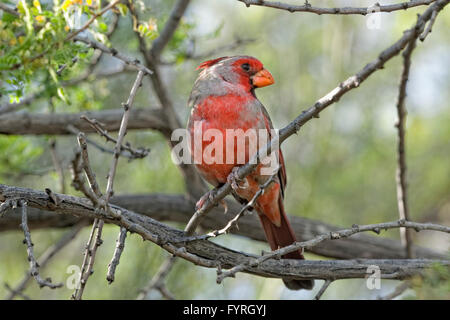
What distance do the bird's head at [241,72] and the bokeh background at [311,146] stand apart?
1656 millimetres

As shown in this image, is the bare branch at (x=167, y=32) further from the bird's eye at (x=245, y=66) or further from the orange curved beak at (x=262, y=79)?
the orange curved beak at (x=262, y=79)

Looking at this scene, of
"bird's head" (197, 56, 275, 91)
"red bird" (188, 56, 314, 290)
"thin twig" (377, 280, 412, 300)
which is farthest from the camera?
"bird's head" (197, 56, 275, 91)

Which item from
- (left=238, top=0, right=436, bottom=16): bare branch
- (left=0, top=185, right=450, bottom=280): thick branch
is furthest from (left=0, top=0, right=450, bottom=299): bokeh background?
(left=238, top=0, right=436, bottom=16): bare branch

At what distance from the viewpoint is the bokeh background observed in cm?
586

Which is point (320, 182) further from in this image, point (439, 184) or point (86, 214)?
point (86, 214)

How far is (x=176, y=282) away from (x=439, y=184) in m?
3.23

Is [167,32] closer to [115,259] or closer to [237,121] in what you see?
[237,121]

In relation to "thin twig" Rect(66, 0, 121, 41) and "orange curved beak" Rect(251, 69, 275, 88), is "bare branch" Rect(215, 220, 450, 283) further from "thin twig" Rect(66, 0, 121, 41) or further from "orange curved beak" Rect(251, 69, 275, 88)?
"orange curved beak" Rect(251, 69, 275, 88)

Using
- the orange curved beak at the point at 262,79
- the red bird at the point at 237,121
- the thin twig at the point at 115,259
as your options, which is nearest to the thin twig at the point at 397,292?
the red bird at the point at 237,121

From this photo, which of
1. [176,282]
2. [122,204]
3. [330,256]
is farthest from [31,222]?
[330,256]

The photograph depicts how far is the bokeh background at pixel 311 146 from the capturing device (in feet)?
19.2

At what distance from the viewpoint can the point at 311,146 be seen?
6.68m

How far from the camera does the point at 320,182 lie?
6.43 meters

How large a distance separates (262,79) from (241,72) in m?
0.15
